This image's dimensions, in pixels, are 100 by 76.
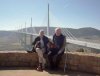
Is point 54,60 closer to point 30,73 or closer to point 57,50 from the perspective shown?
point 57,50

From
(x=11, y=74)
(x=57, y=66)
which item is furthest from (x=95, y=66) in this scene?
(x=11, y=74)

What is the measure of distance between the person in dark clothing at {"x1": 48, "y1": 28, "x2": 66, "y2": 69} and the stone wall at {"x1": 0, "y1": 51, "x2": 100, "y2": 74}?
149 mm

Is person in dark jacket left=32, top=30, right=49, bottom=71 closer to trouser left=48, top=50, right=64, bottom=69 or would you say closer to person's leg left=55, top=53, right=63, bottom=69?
trouser left=48, top=50, right=64, bottom=69

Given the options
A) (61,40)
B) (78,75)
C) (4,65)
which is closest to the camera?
(78,75)

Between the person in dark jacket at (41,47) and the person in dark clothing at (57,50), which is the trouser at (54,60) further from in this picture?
the person in dark jacket at (41,47)

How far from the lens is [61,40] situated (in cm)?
542

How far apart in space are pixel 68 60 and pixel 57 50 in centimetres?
35

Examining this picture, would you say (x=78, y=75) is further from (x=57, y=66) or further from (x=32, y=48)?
(x=32, y=48)

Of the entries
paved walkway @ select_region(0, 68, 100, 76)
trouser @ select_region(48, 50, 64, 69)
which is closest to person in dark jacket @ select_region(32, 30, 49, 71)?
trouser @ select_region(48, 50, 64, 69)

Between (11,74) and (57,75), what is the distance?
39.5 inches

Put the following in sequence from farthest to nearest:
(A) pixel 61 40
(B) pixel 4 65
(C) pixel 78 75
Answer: (B) pixel 4 65 < (A) pixel 61 40 < (C) pixel 78 75

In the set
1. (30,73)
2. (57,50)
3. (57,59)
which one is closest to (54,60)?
(57,59)

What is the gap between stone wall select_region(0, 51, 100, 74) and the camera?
16.5ft

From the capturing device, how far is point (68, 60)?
5.41 m
